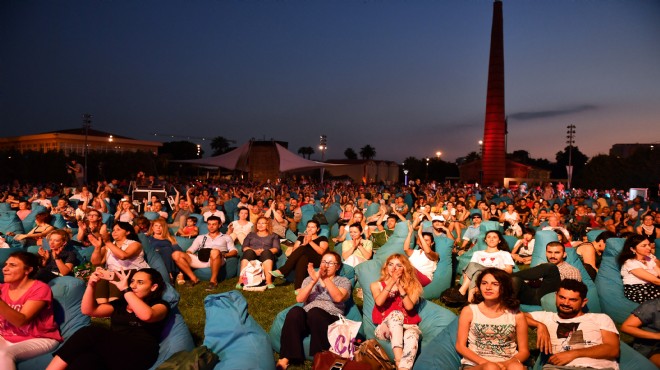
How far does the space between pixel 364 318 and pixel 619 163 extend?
2299 inches

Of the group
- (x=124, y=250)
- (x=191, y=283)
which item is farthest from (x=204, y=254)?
(x=124, y=250)

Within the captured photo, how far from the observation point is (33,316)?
4.44 metres

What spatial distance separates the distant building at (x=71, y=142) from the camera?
2958 inches

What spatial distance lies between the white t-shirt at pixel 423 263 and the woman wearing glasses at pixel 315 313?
244 centimetres

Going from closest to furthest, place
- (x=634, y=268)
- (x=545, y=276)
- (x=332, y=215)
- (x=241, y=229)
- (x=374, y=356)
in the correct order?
(x=374, y=356), (x=634, y=268), (x=545, y=276), (x=241, y=229), (x=332, y=215)

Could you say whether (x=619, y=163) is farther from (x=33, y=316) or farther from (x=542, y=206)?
(x=33, y=316)

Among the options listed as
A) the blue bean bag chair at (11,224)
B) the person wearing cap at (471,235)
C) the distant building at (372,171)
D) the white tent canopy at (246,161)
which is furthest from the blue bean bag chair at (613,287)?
the distant building at (372,171)

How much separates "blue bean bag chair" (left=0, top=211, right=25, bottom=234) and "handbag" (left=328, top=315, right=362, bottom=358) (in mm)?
8492

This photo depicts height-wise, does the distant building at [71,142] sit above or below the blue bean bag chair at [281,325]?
above

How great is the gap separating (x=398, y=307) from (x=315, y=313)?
2.84ft

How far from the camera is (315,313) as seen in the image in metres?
5.17

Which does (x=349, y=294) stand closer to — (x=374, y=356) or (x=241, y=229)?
(x=374, y=356)

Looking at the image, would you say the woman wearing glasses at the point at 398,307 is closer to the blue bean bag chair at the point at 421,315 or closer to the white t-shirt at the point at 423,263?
the blue bean bag chair at the point at 421,315

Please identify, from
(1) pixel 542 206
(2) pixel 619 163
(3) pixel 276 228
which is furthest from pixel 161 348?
(2) pixel 619 163
